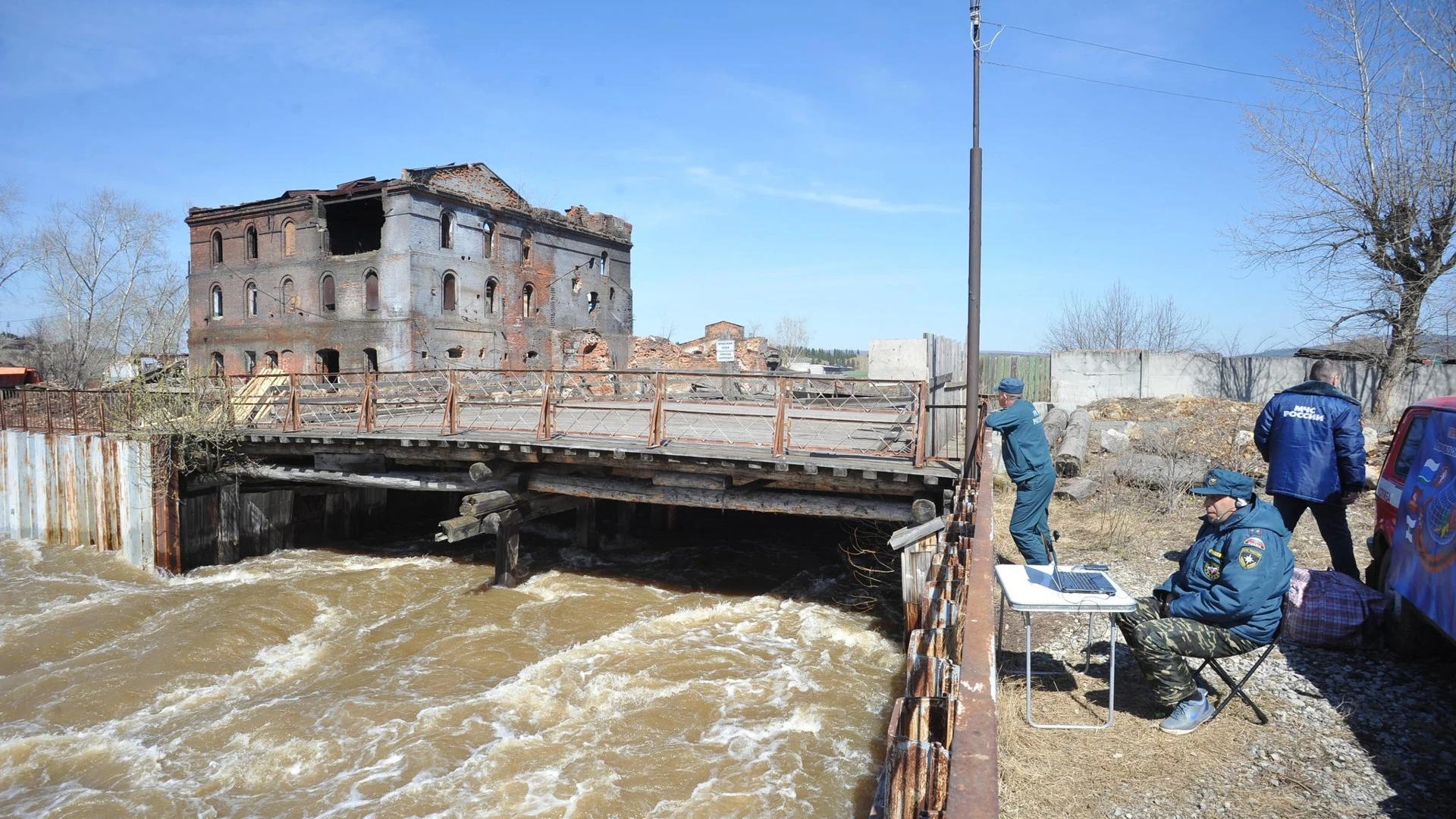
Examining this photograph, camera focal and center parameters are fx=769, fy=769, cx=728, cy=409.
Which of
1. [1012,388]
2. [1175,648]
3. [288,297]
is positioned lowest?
[1175,648]

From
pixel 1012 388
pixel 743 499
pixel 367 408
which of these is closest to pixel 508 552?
pixel 367 408

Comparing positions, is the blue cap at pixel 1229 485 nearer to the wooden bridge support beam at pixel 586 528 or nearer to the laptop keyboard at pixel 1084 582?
the laptop keyboard at pixel 1084 582

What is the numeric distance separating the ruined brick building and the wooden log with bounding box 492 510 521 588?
14.8 m

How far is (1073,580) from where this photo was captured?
420cm

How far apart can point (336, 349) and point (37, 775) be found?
2429 centimetres

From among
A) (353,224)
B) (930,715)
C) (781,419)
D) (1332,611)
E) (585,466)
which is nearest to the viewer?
(930,715)

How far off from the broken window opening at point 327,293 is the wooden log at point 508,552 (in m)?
21.8

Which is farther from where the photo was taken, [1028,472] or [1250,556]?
[1028,472]

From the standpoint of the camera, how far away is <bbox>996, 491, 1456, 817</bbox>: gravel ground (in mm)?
3494

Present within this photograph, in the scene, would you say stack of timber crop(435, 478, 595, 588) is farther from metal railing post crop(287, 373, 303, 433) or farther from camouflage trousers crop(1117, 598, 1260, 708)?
camouflage trousers crop(1117, 598, 1260, 708)

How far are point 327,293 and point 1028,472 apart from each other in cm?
2967

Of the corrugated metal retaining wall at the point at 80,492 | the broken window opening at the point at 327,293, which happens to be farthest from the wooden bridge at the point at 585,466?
the broken window opening at the point at 327,293

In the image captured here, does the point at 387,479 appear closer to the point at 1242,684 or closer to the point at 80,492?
the point at 80,492

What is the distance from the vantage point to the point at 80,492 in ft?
49.9
